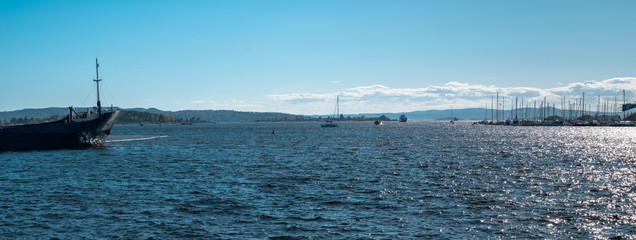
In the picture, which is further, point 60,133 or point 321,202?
point 60,133

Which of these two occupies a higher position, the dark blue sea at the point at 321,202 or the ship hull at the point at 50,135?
the ship hull at the point at 50,135

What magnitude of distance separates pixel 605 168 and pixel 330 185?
2796 centimetres

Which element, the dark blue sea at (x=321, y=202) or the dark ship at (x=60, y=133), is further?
the dark ship at (x=60, y=133)

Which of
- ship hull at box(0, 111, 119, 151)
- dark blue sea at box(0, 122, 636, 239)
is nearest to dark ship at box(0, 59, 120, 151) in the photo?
ship hull at box(0, 111, 119, 151)

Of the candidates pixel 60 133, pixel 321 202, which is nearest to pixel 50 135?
pixel 60 133

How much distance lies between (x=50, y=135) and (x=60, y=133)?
139 centimetres

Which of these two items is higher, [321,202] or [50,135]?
[50,135]

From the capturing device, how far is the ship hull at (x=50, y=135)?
6969 centimetres

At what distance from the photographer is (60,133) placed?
71000mm

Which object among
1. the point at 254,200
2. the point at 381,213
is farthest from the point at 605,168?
the point at 254,200

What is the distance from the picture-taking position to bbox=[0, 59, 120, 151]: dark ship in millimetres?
69750

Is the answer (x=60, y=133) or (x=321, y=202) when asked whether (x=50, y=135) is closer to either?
(x=60, y=133)

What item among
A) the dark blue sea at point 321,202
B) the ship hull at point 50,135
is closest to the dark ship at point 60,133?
the ship hull at point 50,135

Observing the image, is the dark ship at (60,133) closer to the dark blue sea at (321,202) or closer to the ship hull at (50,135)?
the ship hull at (50,135)
